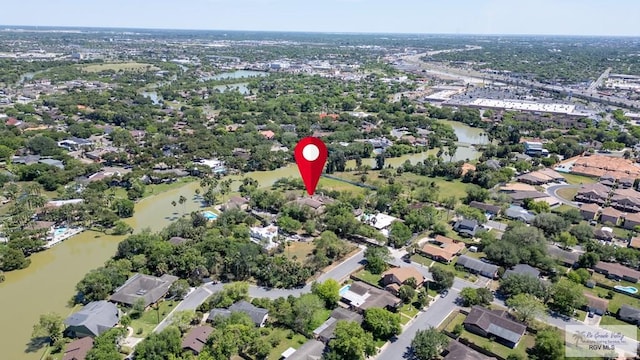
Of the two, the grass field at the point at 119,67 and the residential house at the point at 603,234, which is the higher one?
the grass field at the point at 119,67

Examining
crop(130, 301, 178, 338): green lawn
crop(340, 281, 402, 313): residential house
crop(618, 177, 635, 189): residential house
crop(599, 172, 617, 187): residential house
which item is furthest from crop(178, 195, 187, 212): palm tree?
crop(618, 177, 635, 189): residential house

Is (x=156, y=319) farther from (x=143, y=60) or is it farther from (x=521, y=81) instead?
(x=143, y=60)

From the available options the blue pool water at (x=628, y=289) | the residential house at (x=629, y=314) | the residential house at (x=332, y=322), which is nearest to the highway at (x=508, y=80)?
the blue pool water at (x=628, y=289)

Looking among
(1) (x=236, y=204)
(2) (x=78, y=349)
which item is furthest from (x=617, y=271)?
(2) (x=78, y=349)

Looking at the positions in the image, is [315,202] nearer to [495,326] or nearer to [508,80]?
[495,326]

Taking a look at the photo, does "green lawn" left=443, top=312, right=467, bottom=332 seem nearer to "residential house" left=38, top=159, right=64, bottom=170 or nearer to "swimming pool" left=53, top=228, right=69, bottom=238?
"swimming pool" left=53, top=228, right=69, bottom=238

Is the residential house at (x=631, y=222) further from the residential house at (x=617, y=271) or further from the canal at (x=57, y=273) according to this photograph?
the canal at (x=57, y=273)

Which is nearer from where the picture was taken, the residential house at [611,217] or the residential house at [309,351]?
the residential house at [309,351]
